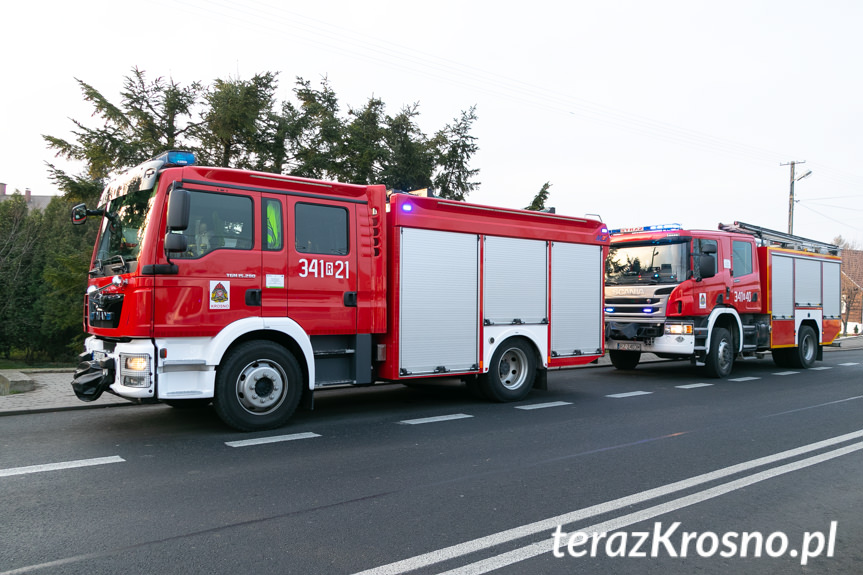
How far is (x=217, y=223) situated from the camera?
707cm

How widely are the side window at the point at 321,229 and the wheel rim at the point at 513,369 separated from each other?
3189mm

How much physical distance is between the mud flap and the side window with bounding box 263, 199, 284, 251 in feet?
6.59

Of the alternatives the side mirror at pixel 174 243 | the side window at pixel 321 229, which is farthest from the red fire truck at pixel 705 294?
the side mirror at pixel 174 243

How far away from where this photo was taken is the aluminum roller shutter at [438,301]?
8.55 metres

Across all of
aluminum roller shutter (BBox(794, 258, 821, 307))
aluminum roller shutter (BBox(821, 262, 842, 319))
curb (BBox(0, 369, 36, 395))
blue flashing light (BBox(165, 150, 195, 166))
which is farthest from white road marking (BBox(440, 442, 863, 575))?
aluminum roller shutter (BBox(821, 262, 842, 319))

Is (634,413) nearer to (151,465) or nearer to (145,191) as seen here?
(151,465)

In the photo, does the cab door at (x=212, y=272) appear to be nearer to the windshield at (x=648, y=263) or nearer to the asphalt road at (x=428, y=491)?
the asphalt road at (x=428, y=491)

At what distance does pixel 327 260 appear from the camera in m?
7.85

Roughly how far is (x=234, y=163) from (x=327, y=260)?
13060 millimetres

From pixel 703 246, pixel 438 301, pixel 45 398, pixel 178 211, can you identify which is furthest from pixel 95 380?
pixel 703 246

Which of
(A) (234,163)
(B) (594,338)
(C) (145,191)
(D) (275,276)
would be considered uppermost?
(A) (234,163)

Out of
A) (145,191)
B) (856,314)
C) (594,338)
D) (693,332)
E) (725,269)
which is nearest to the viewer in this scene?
(145,191)

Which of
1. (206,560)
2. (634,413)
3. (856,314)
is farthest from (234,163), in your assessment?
(856,314)

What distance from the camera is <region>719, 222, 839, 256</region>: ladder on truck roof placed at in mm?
14609
